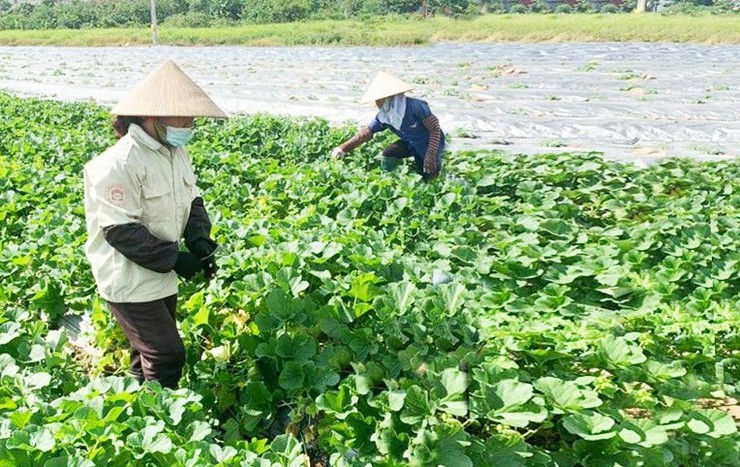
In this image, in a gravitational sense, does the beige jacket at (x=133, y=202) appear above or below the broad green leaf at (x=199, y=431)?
above

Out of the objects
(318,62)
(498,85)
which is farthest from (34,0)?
(498,85)

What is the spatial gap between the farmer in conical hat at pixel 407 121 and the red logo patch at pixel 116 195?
329 centimetres

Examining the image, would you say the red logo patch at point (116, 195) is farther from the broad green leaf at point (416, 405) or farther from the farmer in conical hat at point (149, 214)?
the broad green leaf at point (416, 405)

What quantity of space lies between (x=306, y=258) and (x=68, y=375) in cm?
125

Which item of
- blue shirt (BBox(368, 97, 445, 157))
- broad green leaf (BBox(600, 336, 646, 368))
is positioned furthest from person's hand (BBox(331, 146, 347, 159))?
broad green leaf (BBox(600, 336, 646, 368))

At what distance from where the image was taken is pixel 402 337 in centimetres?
311

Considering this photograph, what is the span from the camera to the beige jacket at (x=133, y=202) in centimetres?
292

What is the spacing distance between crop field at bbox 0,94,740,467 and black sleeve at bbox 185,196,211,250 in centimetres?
36

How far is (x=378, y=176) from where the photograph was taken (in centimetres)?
599

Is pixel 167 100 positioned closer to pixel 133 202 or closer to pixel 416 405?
pixel 133 202

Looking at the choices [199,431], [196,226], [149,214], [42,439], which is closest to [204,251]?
[196,226]

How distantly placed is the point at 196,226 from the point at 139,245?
48cm

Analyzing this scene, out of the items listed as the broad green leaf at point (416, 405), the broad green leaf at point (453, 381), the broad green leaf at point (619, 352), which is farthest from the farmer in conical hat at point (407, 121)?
the broad green leaf at point (416, 405)

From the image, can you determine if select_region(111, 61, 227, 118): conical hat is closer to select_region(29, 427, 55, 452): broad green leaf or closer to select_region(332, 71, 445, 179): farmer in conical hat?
select_region(29, 427, 55, 452): broad green leaf
